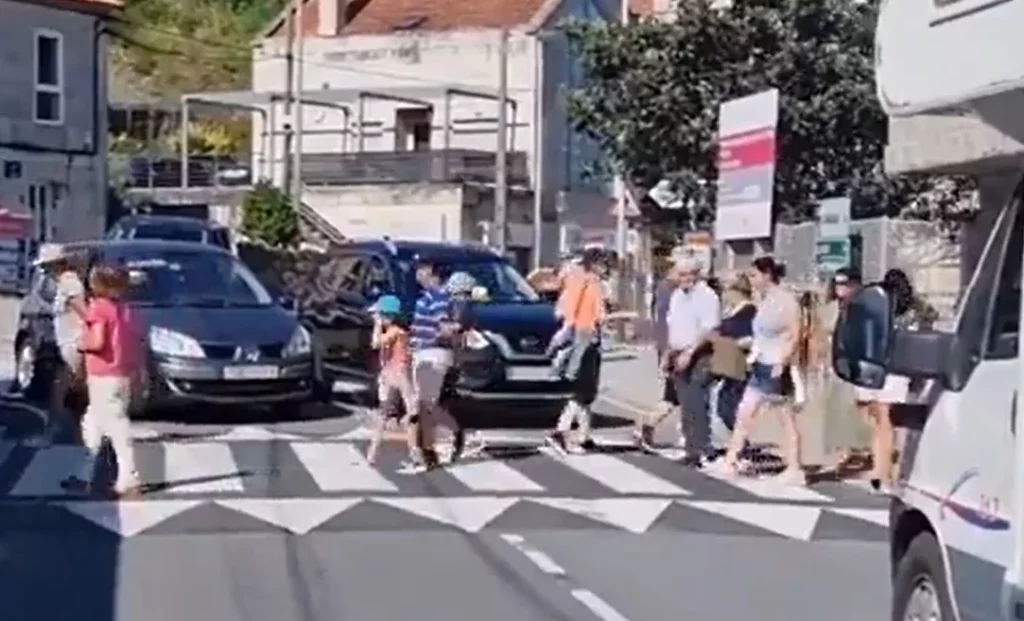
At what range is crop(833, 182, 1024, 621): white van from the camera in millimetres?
7059

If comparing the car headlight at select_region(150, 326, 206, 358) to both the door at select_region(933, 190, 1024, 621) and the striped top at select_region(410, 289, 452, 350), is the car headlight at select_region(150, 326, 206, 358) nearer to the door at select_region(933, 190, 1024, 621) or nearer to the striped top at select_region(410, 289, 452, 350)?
the striped top at select_region(410, 289, 452, 350)

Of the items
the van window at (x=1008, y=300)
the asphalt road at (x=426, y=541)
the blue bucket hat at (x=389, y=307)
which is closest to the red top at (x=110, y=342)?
the asphalt road at (x=426, y=541)

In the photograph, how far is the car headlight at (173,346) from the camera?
1966 cm

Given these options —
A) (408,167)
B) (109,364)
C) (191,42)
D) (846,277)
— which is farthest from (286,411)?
(191,42)

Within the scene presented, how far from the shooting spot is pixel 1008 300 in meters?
7.43

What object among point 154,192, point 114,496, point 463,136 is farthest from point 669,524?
point 154,192

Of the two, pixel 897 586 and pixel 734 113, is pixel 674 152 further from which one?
pixel 897 586

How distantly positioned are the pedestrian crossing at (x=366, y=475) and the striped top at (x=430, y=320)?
0.97 metres

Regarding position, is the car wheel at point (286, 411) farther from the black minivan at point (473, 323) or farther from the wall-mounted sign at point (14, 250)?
the wall-mounted sign at point (14, 250)

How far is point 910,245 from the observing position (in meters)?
22.4

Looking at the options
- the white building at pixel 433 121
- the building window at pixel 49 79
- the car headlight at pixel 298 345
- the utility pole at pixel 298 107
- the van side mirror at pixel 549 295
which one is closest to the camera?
the car headlight at pixel 298 345

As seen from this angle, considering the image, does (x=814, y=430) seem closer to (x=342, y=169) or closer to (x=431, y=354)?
(x=431, y=354)

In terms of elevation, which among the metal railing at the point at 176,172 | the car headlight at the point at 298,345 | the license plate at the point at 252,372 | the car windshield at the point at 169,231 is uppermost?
the metal railing at the point at 176,172

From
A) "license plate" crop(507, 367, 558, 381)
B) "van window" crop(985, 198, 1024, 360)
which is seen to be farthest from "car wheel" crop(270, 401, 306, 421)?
"van window" crop(985, 198, 1024, 360)
